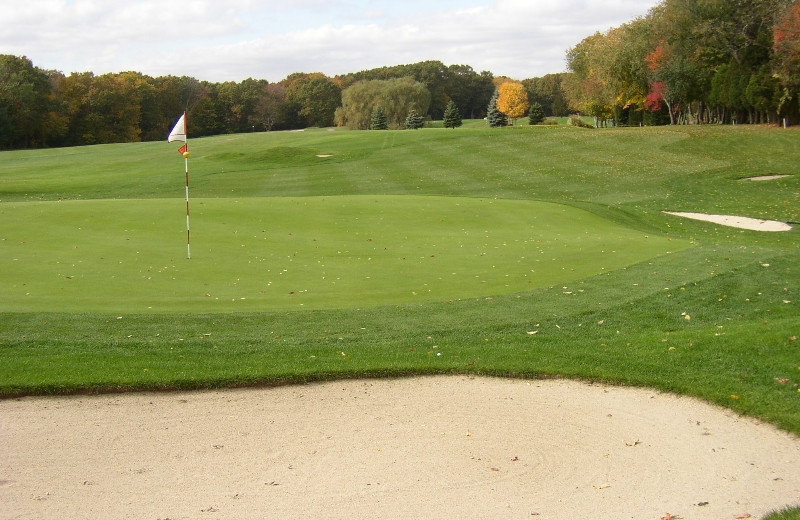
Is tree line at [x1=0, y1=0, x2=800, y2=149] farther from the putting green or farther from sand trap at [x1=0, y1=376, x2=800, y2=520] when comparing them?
sand trap at [x1=0, y1=376, x2=800, y2=520]

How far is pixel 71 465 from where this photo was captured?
688 centimetres

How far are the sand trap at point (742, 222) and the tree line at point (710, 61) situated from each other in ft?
55.6

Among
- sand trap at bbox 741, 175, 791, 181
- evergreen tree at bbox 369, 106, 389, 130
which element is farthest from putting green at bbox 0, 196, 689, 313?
evergreen tree at bbox 369, 106, 389, 130

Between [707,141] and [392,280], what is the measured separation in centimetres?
3265

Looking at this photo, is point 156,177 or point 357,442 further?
point 156,177

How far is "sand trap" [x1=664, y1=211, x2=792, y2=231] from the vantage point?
75.7ft

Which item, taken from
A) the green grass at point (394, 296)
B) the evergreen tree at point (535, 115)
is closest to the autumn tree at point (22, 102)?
the evergreen tree at point (535, 115)

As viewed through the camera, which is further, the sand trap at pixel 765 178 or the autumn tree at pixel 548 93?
the autumn tree at pixel 548 93

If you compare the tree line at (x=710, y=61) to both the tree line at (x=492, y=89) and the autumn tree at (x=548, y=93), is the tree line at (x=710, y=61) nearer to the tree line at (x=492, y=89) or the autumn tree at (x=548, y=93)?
the tree line at (x=492, y=89)

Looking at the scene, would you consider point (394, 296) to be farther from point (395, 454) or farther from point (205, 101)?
point (205, 101)

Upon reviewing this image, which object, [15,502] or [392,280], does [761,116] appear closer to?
[392,280]

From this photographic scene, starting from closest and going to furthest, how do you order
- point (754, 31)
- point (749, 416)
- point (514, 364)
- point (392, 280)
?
point (749, 416), point (514, 364), point (392, 280), point (754, 31)

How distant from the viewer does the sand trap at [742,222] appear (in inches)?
908

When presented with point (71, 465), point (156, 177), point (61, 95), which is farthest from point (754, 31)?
point (61, 95)
